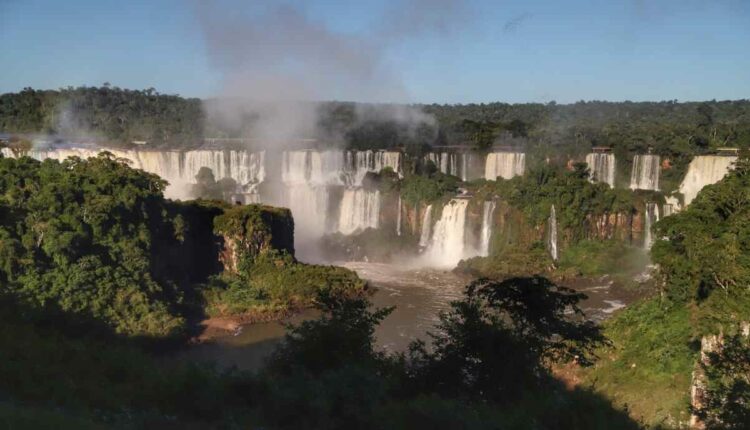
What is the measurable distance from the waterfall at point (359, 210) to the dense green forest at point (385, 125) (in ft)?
16.4

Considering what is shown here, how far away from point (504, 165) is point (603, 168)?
4.61 metres

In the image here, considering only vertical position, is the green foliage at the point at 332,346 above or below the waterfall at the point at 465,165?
below

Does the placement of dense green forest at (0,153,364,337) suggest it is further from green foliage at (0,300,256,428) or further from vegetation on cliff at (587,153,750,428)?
vegetation on cliff at (587,153,750,428)

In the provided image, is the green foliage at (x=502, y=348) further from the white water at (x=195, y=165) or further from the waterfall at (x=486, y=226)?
the white water at (x=195, y=165)

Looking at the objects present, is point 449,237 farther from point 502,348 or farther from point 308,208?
point 502,348

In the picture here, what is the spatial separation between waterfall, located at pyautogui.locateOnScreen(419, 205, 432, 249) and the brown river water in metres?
2.27

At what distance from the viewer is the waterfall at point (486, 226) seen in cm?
3247

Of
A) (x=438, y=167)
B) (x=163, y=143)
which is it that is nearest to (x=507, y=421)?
(x=438, y=167)

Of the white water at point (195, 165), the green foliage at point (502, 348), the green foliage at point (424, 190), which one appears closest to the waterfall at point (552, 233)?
the green foliage at point (424, 190)

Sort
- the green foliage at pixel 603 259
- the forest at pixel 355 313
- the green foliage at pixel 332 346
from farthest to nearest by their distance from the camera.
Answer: the green foliage at pixel 603 259
the green foliage at pixel 332 346
the forest at pixel 355 313

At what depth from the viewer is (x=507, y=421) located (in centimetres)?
901

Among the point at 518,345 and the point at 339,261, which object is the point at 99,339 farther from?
the point at 339,261

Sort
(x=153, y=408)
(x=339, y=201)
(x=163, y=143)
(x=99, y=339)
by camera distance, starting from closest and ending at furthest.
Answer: (x=153, y=408)
(x=99, y=339)
(x=339, y=201)
(x=163, y=143)

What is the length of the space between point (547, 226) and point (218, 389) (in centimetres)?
2405
